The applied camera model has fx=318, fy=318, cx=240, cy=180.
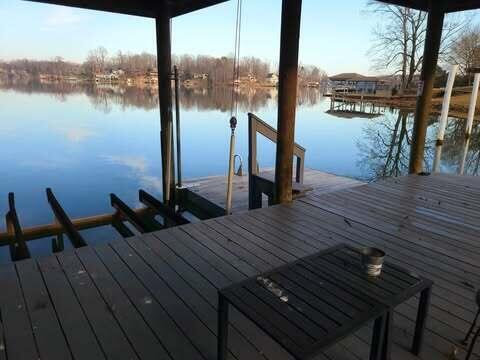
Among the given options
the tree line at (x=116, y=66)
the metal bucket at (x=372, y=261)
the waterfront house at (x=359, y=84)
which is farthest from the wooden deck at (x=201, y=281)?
the tree line at (x=116, y=66)

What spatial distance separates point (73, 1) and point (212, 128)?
14.2 meters

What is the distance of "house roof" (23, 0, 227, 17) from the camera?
154 inches

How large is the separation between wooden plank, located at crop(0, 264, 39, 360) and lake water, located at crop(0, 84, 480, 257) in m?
3.57

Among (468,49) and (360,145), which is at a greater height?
(468,49)

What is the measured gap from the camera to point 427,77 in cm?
480

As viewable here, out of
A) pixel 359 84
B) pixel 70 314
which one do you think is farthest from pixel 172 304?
pixel 359 84

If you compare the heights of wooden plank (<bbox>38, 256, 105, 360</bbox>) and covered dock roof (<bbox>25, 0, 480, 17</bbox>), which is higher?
covered dock roof (<bbox>25, 0, 480, 17</bbox>)

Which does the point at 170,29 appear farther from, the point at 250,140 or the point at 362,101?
the point at 362,101

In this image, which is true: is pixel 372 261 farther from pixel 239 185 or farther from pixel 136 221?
pixel 239 185

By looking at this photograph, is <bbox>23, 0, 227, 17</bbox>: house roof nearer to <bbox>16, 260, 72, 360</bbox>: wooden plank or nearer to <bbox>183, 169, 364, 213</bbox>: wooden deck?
<bbox>183, 169, 364, 213</bbox>: wooden deck

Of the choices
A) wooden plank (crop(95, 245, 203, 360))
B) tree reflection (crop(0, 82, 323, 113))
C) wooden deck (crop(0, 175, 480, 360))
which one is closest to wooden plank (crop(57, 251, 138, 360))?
wooden deck (crop(0, 175, 480, 360))

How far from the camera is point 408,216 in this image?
129 inches

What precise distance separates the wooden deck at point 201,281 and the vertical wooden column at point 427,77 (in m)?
1.83

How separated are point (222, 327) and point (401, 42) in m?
36.8
